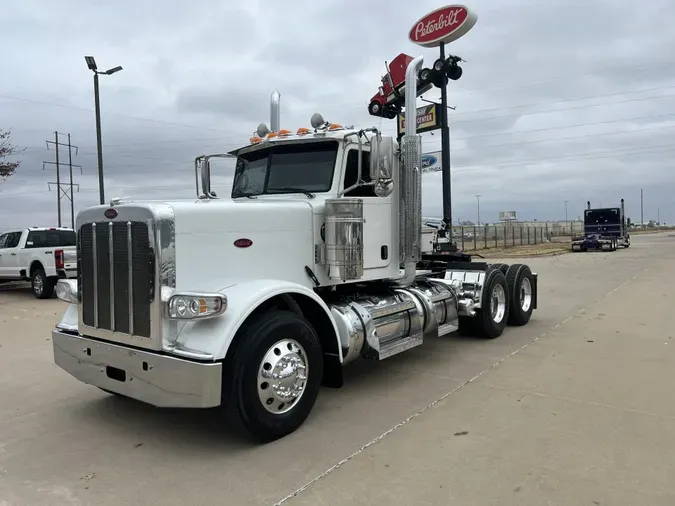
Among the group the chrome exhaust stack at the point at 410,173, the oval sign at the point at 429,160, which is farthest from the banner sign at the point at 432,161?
the chrome exhaust stack at the point at 410,173

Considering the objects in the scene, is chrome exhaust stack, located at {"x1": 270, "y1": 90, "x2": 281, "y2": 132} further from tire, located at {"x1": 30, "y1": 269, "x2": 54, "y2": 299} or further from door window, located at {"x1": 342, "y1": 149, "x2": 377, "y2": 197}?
tire, located at {"x1": 30, "y1": 269, "x2": 54, "y2": 299}

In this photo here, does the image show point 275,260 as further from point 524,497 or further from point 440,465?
point 524,497

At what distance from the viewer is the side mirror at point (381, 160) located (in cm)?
498

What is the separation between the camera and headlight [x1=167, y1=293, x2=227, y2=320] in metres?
3.71

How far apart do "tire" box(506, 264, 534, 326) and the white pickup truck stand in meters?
10.4

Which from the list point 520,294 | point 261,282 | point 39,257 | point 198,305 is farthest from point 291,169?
point 39,257

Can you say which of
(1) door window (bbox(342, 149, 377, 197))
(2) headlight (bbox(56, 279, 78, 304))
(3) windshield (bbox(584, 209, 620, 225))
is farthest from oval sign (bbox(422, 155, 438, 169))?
(3) windshield (bbox(584, 209, 620, 225))

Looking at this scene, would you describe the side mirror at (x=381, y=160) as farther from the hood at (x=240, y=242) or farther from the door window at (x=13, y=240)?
the door window at (x=13, y=240)

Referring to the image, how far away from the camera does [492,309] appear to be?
25.2ft

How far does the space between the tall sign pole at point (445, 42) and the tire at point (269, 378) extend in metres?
4.45

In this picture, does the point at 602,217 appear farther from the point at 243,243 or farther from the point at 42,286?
the point at 243,243

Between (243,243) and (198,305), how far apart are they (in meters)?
0.84

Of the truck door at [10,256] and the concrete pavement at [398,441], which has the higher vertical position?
the truck door at [10,256]

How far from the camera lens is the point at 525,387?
5.32 meters
